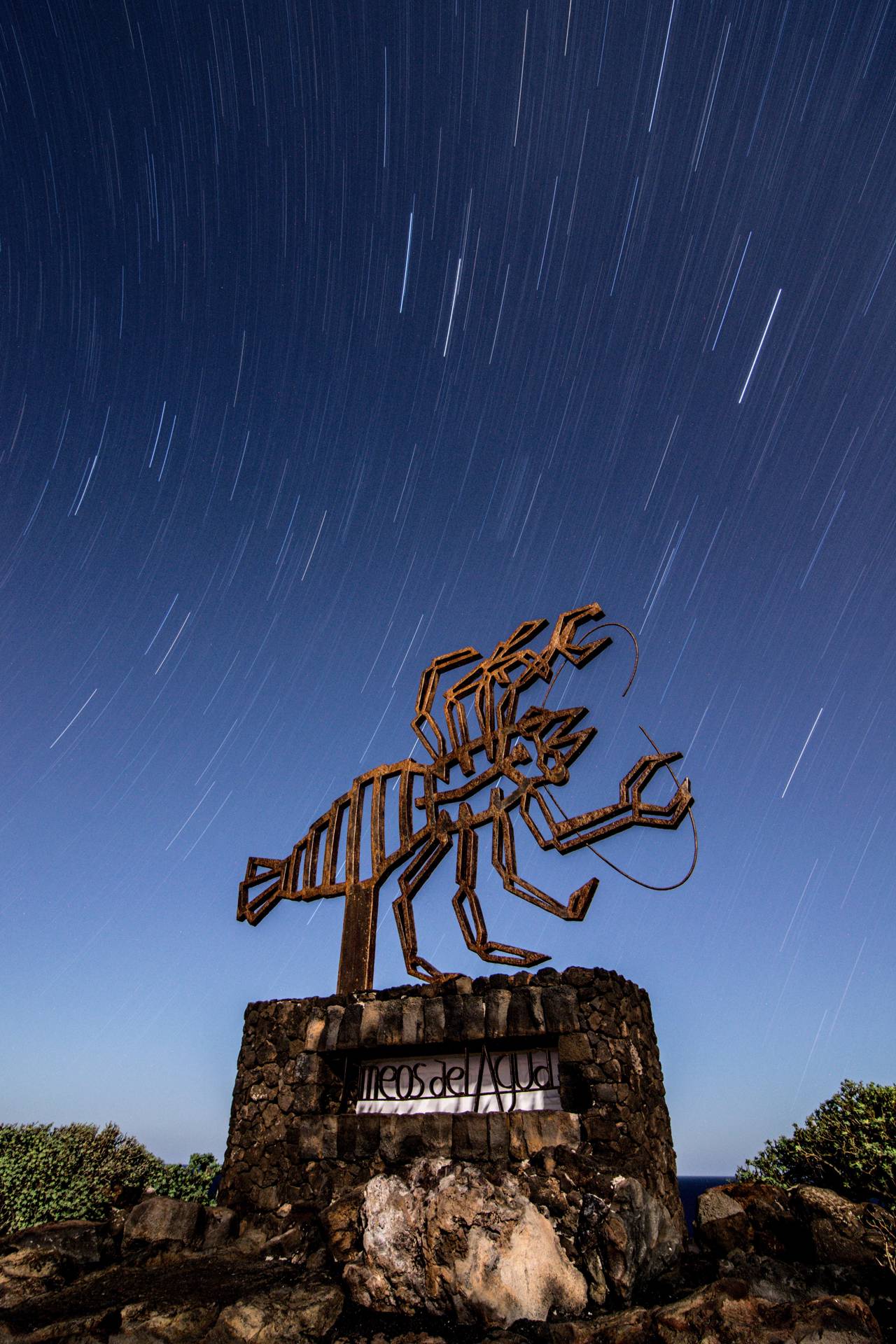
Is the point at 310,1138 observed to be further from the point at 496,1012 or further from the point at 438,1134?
the point at 496,1012

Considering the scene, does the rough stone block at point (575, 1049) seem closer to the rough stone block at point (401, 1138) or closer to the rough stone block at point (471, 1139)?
the rough stone block at point (471, 1139)

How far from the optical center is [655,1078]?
29.1 ft

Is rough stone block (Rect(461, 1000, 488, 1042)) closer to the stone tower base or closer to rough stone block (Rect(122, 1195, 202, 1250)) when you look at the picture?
the stone tower base

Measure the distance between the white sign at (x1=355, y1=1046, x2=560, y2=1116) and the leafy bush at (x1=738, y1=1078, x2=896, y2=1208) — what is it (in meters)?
3.72

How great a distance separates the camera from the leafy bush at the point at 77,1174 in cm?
1090

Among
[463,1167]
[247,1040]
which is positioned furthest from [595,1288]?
[247,1040]

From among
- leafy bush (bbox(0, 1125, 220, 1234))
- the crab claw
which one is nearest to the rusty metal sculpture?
the crab claw

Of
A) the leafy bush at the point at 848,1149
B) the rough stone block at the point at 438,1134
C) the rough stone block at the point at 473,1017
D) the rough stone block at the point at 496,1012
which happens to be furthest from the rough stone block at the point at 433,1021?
the leafy bush at the point at 848,1149

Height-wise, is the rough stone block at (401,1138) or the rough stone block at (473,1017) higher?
the rough stone block at (473,1017)

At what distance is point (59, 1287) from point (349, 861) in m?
5.50

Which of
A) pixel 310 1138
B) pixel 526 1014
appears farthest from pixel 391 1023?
pixel 526 1014

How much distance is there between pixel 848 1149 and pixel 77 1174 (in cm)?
1188

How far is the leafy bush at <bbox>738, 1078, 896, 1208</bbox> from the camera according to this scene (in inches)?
359

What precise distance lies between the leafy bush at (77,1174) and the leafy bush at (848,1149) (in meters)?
9.23
